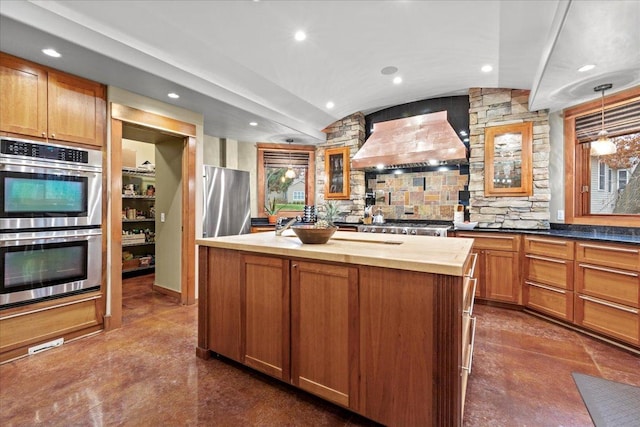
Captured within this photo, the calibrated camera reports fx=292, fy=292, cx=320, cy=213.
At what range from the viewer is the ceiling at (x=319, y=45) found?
Result: 2.07m

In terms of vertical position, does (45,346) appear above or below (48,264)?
below

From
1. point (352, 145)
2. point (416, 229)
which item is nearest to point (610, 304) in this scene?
point (416, 229)

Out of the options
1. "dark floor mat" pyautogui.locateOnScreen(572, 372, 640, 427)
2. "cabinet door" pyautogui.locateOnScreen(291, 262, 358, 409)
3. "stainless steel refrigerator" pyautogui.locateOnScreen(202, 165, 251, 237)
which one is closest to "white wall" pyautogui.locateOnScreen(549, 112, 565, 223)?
"dark floor mat" pyautogui.locateOnScreen(572, 372, 640, 427)

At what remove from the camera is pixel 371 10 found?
233 cm

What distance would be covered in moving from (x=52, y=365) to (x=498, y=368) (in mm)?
3369

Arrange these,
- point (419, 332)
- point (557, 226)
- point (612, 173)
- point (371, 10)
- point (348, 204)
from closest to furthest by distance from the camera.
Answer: point (419, 332)
point (371, 10)
point (612, 173)
point (557, 226)
point (348, 204)

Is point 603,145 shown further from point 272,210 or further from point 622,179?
point 272,210

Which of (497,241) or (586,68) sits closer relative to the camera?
(586,68)

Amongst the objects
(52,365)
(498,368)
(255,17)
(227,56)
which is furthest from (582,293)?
(52,365)

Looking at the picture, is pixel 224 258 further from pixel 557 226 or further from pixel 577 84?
pixel 557 226

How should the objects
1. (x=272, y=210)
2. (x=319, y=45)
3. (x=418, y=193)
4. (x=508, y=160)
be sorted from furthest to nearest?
(x=272, y=210), (x=418, y=193), (x=508, y=160), (x=319, y=45)

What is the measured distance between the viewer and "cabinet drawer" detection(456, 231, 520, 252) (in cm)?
343

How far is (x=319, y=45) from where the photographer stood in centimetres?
284

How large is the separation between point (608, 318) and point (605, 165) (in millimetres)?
1789
